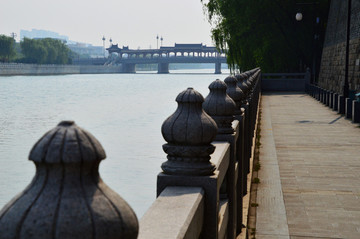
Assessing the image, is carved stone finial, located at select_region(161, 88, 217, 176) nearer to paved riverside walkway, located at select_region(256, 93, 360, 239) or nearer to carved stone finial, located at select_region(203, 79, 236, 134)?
carved stone finial, located at select_region(203, 79, 236, 134)

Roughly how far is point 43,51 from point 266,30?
395ft

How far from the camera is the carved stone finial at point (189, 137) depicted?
307 centimetres

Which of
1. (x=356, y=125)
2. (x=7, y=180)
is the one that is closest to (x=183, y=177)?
(x=356, y=125)

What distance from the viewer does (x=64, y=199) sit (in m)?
1.31

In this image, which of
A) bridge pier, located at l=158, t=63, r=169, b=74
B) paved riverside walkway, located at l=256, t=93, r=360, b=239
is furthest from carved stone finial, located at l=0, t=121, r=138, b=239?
bridge pier, located at l=158, t=63, r=169, b=74

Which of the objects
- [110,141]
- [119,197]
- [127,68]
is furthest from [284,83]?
[127,68]

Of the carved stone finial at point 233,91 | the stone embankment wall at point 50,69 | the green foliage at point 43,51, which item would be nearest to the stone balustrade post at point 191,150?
the carved stone finial at point 233,91

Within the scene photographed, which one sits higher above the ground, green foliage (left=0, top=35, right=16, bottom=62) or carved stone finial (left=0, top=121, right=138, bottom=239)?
green foliage (left=0, top=35, right=16, bottom=62)

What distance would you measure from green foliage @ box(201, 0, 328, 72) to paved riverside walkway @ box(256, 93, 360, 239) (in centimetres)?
2640

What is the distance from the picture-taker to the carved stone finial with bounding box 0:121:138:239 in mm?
1267

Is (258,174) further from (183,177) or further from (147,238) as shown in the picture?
(147,238)

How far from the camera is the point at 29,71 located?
14238cm

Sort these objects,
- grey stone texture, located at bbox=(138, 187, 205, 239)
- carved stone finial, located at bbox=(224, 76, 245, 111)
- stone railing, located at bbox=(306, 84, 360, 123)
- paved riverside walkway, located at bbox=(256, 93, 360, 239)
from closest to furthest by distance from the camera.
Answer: grey stone texture, located at bbox=(138, 187, 205, 239), paved riverside walkway, located at bbox=(256, 93, 360, 239), carved stone finial, located at bbox=(224, 76, 245, 111), stone railing, located at bbox=(306, 84, 360, 123)

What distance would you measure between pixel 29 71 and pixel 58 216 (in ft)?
484
